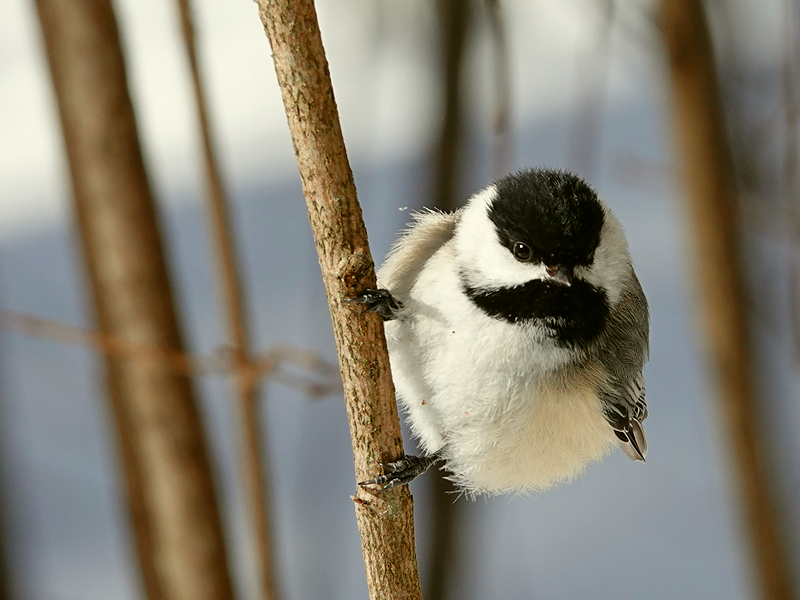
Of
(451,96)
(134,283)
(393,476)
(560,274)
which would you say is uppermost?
(451,96)

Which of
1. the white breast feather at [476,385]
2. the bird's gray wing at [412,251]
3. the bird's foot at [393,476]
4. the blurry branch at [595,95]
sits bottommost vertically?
the bird's foot at [393,476]

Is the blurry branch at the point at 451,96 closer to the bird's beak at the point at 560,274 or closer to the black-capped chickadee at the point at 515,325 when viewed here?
the black-capped chickadee at the point at 515,325

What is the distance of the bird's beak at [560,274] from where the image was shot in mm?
1019

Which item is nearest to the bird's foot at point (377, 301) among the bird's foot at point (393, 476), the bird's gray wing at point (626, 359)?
the bird's foot at point (393, 476)

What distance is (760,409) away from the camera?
80.0 inches

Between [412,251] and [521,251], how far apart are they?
0.20 meters

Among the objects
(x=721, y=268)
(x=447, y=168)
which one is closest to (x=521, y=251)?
(x=721, y=268)

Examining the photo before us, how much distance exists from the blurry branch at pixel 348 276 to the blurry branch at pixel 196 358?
0.34 m

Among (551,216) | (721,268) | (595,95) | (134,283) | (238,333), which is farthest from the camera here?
(721,268)

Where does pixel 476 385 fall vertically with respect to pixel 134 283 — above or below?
below

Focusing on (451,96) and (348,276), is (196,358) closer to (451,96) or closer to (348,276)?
(348,276)

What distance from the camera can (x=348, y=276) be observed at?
84 centimetres

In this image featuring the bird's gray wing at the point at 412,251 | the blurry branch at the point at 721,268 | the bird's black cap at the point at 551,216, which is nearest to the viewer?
the bird's black cap at the point at 551,216

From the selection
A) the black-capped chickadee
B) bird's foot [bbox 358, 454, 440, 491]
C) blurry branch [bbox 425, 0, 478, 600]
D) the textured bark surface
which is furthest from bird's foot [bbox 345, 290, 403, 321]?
blurry branch [bbox 425, 0, 478, 600]
